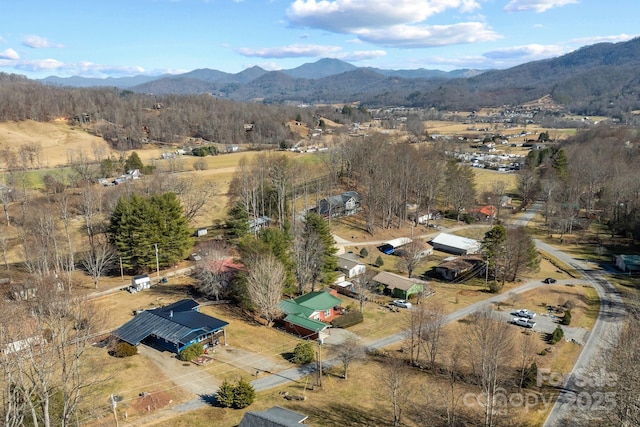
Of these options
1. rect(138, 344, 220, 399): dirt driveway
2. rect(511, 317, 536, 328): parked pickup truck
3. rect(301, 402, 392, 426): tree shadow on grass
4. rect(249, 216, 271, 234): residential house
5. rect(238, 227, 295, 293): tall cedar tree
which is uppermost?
rect(238, 227, 295, 293): tall cedar tree

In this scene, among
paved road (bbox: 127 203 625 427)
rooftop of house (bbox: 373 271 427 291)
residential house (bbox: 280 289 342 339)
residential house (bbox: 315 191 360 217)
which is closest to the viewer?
paved road (bbox: 127 203 625 427)

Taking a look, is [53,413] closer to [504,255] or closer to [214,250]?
[214,250]

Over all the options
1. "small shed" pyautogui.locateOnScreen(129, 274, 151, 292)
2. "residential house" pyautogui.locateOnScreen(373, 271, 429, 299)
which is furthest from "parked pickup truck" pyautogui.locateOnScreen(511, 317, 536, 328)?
"small shed" pyautogui.locateOnScreen(129, 274, 151, 292)

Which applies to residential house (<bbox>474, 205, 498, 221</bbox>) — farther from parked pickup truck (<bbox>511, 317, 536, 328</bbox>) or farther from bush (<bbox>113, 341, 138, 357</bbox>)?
bush (<bbox>113, 341, 138, 357</bbox>)

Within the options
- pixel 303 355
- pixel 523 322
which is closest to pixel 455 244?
pixel 523 322

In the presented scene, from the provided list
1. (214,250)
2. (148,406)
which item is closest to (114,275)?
(214,250)

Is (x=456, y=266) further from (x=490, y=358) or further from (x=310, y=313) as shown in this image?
(x=490, y=358)
